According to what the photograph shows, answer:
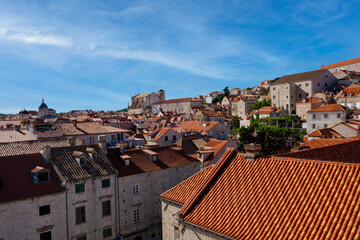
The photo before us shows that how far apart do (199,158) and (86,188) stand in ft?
50.7

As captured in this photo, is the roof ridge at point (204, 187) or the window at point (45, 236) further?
the window at point (45, 236)

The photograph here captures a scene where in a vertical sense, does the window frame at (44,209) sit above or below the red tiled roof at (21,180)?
below

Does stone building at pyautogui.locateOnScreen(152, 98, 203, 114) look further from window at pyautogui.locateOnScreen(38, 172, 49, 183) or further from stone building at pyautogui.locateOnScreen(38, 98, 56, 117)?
window at pyautogui.locateOnScreen(38, 172, 49, 183)

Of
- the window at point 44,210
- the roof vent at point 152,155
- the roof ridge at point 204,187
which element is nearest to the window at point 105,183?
the window at point 44,210

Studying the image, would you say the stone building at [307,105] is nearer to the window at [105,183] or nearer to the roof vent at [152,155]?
the roof vent at [152,155]

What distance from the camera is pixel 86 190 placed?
23.0m

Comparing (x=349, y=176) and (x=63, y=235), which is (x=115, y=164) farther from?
(x=349, y=176)

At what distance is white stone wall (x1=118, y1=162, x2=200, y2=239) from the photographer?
2550cm

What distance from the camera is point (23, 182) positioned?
68.7ft

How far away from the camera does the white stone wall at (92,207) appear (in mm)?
22203

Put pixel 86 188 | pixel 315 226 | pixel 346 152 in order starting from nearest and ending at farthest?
pixel 315 226, pixel 346 152, pixel 86 188

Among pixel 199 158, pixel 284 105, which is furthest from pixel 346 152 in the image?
pixel 284 105

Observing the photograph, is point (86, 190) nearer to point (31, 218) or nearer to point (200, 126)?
point (31, 218)

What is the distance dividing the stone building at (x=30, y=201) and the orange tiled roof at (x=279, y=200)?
14.3m
